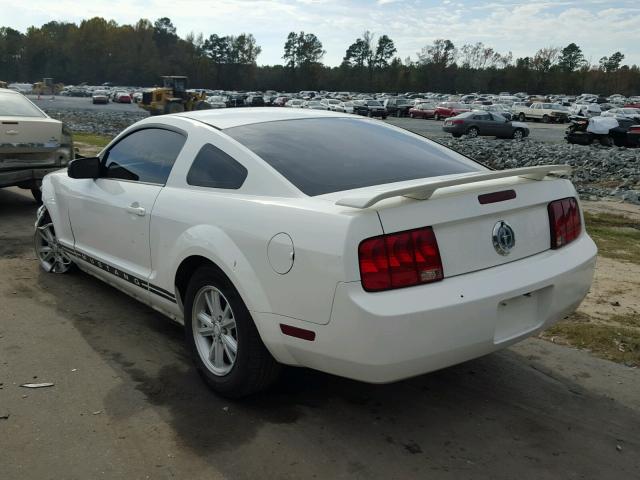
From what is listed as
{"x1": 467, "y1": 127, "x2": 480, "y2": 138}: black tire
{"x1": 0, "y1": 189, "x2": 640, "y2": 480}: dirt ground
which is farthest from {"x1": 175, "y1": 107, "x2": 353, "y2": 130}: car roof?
{"x1": 467, "y1": 127, "x2": 480, "y2": 138}: black tire

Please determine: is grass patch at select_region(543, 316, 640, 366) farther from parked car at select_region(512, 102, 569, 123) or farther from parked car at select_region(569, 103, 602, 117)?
parked car at select_region(569, 103, 602, 117)

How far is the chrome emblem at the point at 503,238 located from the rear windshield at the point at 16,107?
25.5ft

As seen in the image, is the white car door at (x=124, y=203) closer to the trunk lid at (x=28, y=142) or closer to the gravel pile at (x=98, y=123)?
the trunk lid at (x=28, y=142)

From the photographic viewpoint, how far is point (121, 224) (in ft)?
14.2

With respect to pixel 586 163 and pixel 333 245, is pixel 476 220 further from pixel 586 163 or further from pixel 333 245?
pixel 586 163

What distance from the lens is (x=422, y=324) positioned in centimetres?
277

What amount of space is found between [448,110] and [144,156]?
1852 inches

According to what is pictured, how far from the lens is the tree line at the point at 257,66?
11738 centimetres

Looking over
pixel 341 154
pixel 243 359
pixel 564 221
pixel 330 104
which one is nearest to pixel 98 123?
pixel 330 104

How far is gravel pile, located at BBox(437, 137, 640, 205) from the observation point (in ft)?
43.8

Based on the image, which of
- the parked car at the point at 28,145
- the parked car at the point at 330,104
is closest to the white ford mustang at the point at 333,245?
the parked car at the point at 28,145

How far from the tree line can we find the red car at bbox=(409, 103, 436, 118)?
2698 inches

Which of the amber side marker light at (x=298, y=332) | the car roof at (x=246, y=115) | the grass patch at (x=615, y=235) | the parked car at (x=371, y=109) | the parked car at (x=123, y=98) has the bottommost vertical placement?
the parked car at (x=123, y=98)

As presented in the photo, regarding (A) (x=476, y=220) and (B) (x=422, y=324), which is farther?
(A) (x=476, y=220)
